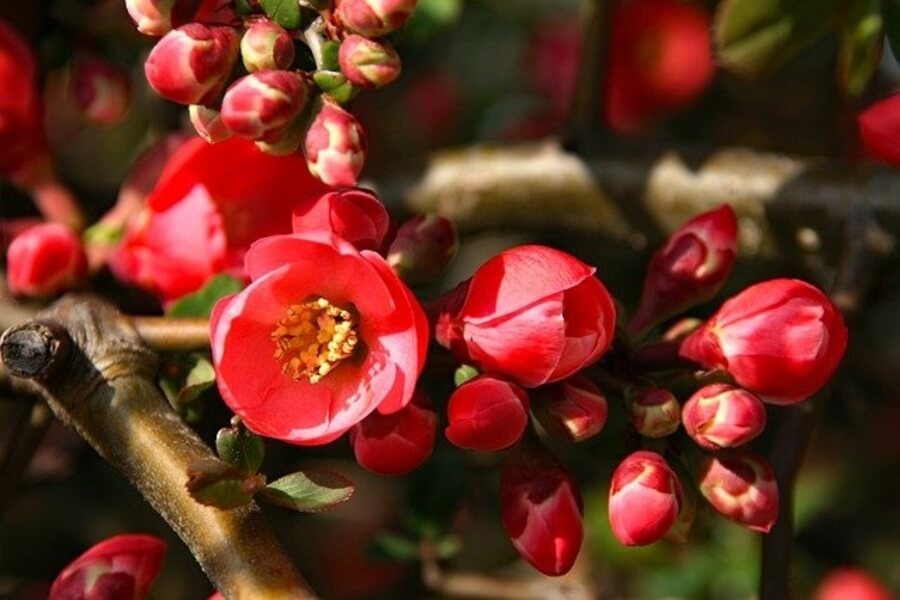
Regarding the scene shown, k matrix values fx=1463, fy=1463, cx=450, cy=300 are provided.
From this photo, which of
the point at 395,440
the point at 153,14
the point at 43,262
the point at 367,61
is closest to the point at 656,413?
the point at 395,440

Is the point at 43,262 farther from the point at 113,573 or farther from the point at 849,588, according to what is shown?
the point at 849,588

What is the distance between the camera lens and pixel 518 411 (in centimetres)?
77

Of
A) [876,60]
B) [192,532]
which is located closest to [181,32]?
[192,532]

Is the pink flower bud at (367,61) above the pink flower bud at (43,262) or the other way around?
above

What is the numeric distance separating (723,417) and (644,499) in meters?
0.06

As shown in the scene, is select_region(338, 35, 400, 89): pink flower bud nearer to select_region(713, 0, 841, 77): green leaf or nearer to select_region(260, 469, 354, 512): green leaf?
select_region(260, 469, 354, 512): green leaf

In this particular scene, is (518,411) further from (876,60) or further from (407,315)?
(876,60)

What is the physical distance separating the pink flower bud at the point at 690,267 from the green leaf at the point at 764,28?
0.20 metres

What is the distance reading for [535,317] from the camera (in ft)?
2.51

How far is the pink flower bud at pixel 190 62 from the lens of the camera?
771 millimetres

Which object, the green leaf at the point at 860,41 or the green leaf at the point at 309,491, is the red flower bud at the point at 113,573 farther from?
the green leaf at the point at 860,41

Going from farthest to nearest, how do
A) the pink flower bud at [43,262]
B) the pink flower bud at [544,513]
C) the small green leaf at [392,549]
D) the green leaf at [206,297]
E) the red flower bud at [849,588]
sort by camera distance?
1. the red flower bud at [849,588]
2. the small green leaf at [392,549]
3. the pink flower bud at [43,262]
4. the green leaf at [206,297]
5. the pink flower bud at [544,513]

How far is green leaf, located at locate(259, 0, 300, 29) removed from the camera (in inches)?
31.5

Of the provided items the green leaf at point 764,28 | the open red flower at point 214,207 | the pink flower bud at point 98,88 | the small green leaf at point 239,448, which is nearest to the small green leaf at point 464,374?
the small green leaf at point 239,448
